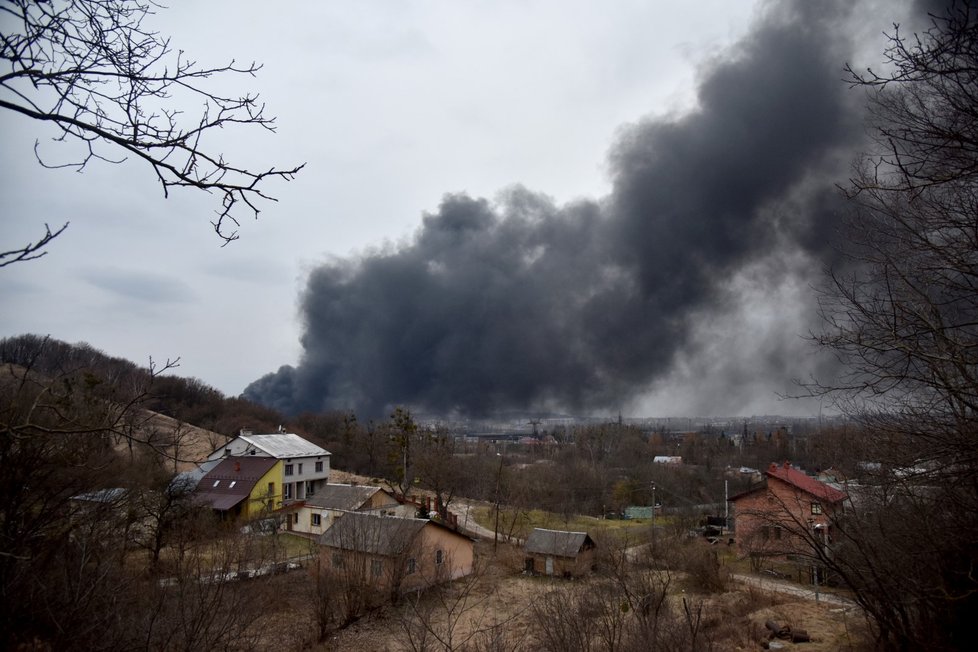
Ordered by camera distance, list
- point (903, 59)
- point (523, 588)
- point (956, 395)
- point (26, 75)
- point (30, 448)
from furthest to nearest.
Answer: point (523, 588), point (30, 448), point (956, 395), point (903, 59), point (26, 75)

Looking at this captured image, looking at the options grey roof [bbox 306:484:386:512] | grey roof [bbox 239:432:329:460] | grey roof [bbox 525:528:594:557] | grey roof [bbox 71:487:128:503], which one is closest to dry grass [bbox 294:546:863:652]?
grey roof [bbox 525:528:594:557]

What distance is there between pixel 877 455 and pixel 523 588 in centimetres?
1813

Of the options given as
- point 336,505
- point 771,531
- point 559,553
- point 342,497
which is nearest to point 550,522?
point 559,553

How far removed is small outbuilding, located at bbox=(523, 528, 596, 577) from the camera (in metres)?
23.9

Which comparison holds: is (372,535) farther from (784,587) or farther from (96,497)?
(784,587)

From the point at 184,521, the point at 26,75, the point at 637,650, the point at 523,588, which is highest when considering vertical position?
the point at 26,75

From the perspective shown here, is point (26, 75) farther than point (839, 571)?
No

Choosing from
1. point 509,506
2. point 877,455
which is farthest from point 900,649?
point 509,506

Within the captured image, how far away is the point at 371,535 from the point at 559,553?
974 cm

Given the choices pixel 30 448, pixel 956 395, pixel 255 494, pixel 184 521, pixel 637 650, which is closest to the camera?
pixel 956 395

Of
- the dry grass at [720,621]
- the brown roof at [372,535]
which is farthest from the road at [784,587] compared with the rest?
the brown roof at [372,535]

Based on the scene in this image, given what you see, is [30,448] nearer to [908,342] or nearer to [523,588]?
[908,342]

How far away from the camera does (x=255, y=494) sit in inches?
1254

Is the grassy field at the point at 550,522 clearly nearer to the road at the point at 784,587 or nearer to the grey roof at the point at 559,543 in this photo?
the grey roof at the point at 559,543
